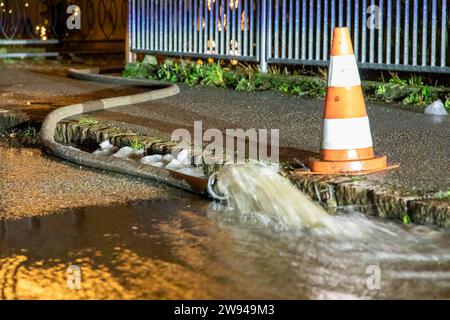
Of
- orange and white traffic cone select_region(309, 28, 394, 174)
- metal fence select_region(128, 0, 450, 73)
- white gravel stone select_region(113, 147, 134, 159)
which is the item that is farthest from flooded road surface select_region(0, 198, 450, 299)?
metal fence select_region(128, 0, 450, 73)

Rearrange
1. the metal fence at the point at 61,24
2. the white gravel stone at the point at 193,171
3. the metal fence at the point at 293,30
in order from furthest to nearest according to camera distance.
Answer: the metal fence at the point at 61,24
the metal fence at the point at 293,30
the white gravel stone at the point at 193,171

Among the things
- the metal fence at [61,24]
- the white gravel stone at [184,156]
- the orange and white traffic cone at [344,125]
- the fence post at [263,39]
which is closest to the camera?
the orange and white traffic cone at [344,125]

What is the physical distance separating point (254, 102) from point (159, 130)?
6.46 ft

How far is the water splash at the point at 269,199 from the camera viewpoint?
18.5ft

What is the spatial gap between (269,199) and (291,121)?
280 cm

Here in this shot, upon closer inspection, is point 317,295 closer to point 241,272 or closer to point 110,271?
point 241,272

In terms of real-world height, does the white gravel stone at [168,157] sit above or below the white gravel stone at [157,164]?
above

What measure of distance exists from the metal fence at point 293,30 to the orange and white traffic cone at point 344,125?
10.8 feet

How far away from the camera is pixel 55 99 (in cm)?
1100

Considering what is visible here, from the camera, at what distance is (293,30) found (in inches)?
442

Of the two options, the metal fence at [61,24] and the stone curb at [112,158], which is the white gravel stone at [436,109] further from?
the metal fence at [61,24]

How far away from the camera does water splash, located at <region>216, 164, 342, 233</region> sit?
18.5 ft

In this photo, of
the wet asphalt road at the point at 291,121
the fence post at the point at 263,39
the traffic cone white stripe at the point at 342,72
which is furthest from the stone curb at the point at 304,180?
the fence post at the point at 263,39

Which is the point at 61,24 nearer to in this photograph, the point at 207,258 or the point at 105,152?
the point at 105,152
